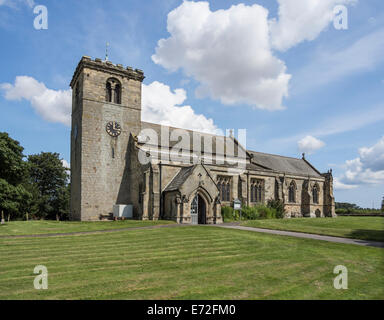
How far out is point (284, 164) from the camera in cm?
4778

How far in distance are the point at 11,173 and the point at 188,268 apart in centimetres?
2524

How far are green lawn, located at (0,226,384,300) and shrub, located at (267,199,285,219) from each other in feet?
72.2

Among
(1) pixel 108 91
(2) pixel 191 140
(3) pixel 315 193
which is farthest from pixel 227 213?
(3) pixel 315 193

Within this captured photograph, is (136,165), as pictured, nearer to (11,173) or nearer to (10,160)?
(10,160)

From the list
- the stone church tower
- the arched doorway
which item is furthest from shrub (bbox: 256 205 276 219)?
the stone church tower

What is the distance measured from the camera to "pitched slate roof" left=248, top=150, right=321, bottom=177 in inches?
1752

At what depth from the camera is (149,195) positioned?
28.7 metres

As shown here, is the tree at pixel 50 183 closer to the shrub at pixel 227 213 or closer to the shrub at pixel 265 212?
the shrub at pixel 227 213

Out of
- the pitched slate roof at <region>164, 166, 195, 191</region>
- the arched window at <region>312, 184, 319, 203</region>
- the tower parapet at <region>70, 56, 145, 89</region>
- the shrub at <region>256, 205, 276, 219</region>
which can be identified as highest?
the tower parapet at <region>70, 56, 145, 89</region>

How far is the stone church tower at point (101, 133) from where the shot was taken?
30.3 meters

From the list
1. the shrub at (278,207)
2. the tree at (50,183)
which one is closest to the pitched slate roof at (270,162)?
the shrub at (278,207)

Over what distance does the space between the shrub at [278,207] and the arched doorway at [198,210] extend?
12.7 meters

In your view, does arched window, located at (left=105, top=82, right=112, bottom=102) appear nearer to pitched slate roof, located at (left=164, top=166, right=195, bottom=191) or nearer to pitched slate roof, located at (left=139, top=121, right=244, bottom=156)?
pitched slate roof, located at (left=139, top=121, right=244, bottom=156)
